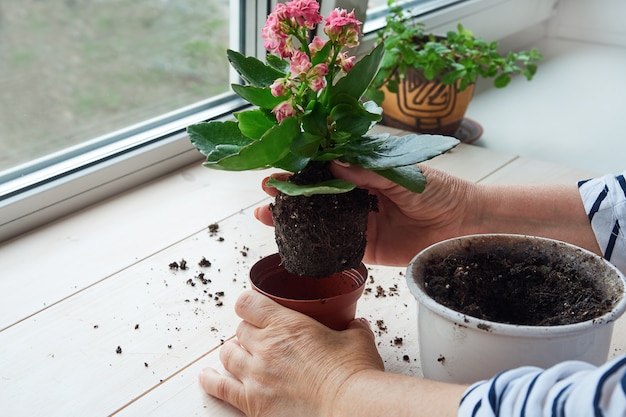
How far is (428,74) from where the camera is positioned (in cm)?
177

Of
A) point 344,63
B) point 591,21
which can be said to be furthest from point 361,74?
point 591,21

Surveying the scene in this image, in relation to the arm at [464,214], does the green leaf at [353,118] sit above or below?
above

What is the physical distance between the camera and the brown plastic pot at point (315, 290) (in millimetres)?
970

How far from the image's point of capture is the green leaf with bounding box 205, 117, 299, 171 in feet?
2.72

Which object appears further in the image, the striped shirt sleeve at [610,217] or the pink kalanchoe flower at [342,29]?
the striped shirt sleeve at [610,217]

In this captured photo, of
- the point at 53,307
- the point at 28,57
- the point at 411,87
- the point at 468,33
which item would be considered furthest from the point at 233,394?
the point at 468,33

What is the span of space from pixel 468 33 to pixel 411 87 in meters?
0.22

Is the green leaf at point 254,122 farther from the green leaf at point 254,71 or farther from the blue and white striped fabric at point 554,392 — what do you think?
the blue and white striped fabric at point 554,392

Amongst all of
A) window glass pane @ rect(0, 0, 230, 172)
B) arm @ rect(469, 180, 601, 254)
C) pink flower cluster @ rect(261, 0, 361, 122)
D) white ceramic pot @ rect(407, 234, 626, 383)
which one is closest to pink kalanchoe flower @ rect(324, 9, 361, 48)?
pink flower cluster @ rect(261, 0, 361, 122)

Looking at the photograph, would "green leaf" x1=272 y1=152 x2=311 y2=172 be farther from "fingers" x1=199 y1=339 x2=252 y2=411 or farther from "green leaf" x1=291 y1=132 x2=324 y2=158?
"fingers" x1=199 y1=339 x2=252 y2=411

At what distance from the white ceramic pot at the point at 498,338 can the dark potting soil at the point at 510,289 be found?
2 centimetres

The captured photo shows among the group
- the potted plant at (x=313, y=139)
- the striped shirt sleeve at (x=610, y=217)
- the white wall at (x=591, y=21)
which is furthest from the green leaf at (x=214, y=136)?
the white wall at (x=591, y=21)

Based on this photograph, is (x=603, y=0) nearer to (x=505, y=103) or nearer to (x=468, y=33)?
(x=505, y=103)

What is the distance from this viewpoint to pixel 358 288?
3.25 ft
